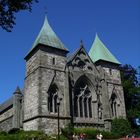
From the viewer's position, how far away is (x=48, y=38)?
141 feet

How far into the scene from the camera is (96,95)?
4394cm

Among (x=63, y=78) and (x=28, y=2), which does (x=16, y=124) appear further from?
(x=28, y=2)

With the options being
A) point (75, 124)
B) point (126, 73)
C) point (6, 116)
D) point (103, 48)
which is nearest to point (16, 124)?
point (6, 116)

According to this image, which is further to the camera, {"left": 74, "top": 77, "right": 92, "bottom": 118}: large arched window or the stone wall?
the stone wall

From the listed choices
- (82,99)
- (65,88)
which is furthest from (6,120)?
(65,88)

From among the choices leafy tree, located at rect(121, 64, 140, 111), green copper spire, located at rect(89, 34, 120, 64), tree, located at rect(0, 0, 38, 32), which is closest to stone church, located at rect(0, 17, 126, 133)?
green copper spire, located at rect(89, 34, 120, 64)

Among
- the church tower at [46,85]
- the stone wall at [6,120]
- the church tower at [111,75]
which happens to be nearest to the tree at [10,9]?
the church tower at [46,85]

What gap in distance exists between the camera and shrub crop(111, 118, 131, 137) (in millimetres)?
40906

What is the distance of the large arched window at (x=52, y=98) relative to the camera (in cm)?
3862

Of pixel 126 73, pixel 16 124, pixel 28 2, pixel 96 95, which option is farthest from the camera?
pixel 126 73

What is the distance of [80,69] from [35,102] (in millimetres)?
9132

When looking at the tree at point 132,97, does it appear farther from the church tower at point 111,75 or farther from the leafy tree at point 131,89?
the church tower at point 111,75

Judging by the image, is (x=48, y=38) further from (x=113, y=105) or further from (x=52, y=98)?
(x=113, y=105)

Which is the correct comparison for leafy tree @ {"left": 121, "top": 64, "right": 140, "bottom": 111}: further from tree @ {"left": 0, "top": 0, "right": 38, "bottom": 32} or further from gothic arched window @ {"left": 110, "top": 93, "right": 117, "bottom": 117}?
tree @ {"left": 0, "top": 0, "right": 38, "bottom": 32}
